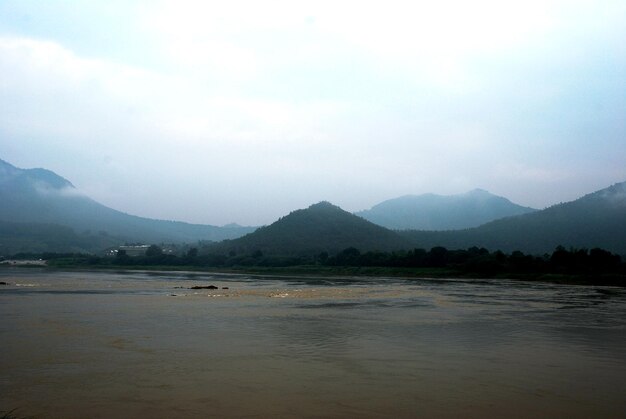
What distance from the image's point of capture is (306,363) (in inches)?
572

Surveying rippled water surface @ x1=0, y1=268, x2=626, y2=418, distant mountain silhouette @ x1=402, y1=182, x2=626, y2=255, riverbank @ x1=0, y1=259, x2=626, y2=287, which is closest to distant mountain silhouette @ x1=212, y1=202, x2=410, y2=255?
distant mountain silhouette @ x1=402, y1=182, x2=626, y2=255

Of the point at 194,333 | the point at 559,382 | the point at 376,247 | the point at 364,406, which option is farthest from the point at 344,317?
the point at 376,247

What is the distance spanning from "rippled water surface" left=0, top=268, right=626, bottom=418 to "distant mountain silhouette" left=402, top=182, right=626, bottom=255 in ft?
327

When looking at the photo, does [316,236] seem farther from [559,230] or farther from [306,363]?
[306,363]

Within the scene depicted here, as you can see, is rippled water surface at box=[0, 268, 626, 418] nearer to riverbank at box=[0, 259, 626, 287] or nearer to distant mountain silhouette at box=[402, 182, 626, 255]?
riverbank at box=[0, 259, 626, 287]

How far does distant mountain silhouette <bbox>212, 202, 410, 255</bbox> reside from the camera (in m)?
127

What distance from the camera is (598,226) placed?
12038 cm

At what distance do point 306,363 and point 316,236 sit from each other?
121882mm

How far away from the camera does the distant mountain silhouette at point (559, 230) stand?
11681 cm

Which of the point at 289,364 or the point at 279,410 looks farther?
the point at 289,364

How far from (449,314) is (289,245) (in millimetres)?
103178

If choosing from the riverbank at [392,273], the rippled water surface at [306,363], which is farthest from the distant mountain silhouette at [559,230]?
the rippled water surface at [306,363]

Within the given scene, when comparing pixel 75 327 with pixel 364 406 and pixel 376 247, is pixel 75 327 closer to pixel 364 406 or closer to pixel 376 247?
pixel 364 406

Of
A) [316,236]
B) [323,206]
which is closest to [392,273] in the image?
[316,236]
